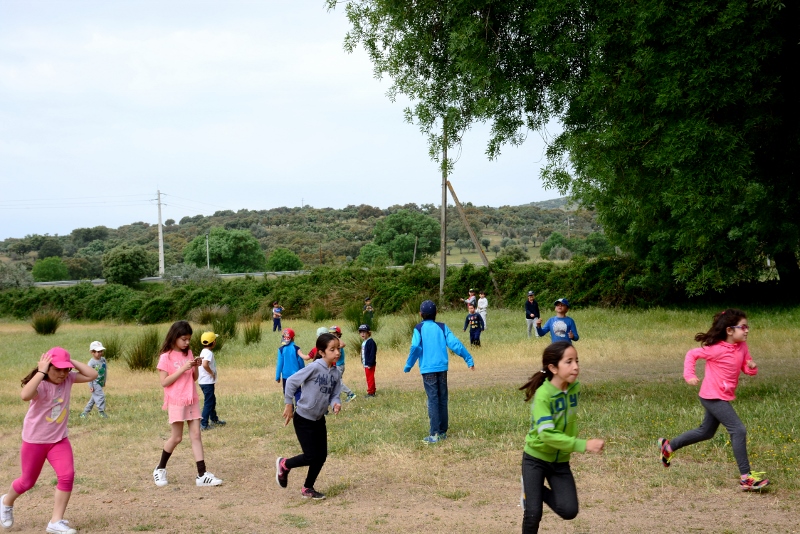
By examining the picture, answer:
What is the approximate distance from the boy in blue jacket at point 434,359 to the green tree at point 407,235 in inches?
2833

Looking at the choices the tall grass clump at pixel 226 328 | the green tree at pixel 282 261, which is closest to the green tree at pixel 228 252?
the green tree at pixel 282 261

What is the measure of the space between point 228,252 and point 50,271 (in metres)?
19.9

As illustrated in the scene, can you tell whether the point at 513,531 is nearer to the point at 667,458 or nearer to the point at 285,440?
the point at 667,458

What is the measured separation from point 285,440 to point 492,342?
12.1 metres

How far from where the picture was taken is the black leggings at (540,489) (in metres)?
4.82

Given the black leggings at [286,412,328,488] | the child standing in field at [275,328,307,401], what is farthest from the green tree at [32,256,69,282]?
the black leggings at [286,412,328,488]

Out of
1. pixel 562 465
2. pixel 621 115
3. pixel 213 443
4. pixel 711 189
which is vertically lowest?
pixel 213 443

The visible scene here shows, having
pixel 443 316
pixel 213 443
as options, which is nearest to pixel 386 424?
pixel 213 443

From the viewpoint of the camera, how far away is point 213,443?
384 inches

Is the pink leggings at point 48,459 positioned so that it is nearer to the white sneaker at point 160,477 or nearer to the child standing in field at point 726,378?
the white sneaker at point 160,477

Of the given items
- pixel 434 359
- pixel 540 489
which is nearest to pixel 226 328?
pixel 434 359

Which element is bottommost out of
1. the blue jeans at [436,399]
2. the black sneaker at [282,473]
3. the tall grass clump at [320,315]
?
the tall grass clump at [320,315]

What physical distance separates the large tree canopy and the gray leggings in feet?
10.6

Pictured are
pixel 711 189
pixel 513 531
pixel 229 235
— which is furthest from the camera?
pixel 229 235
